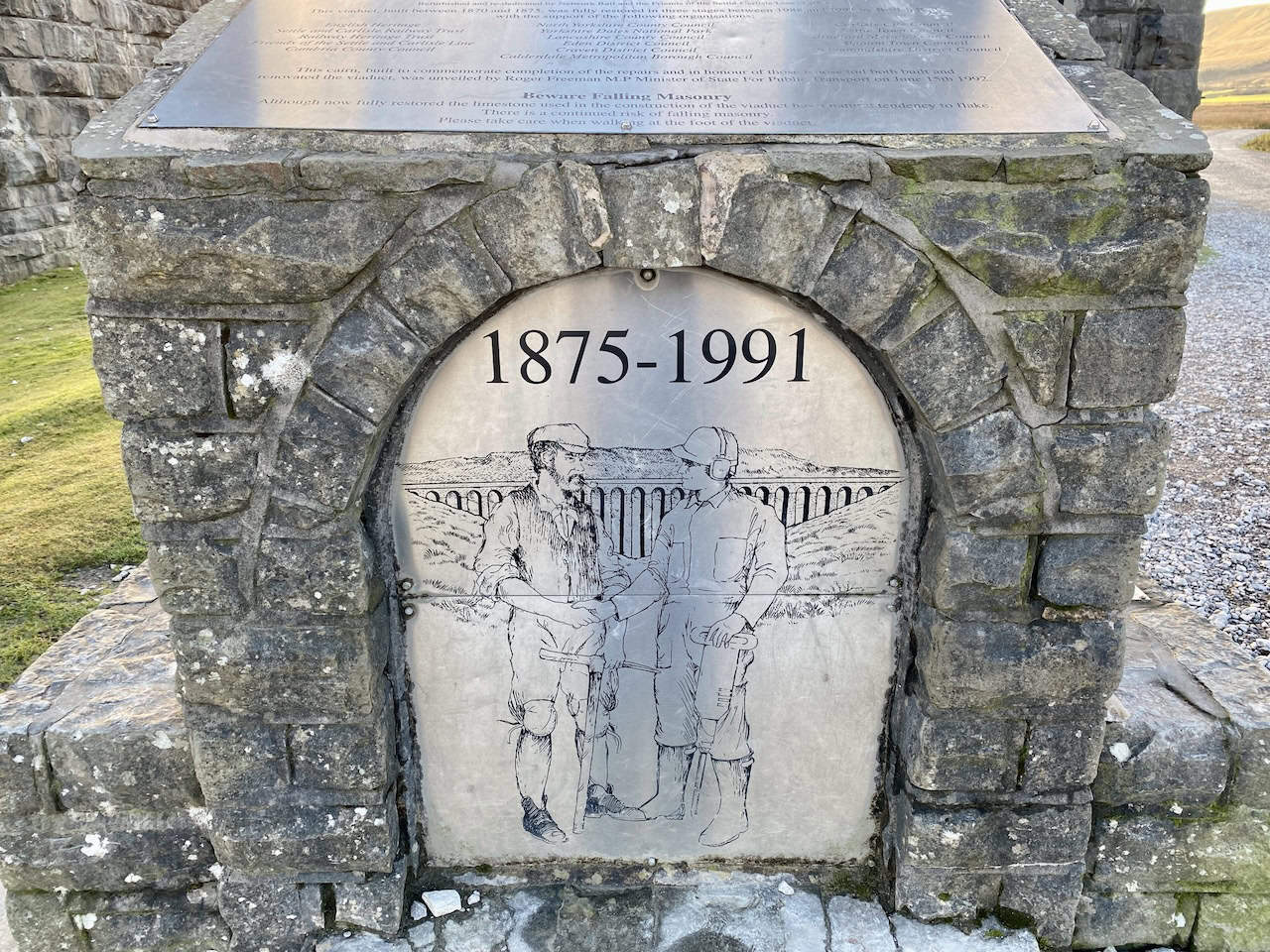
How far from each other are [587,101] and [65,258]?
761 centimetres

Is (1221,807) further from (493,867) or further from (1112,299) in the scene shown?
(493,867)

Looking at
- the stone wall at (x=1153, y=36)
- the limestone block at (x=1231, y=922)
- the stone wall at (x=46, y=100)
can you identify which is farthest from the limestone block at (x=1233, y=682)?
the stone wall at (x=1153, y=36)

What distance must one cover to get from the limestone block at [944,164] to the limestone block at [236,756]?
2.12m

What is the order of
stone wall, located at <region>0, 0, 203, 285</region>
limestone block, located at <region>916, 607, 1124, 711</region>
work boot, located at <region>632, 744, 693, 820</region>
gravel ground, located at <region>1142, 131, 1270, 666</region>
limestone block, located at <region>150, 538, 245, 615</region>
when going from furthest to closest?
stone wall, located at <region>0, 0, 203, 285</region>, gravel ground, located at <region>1142, 131, 1270, 666</region>, work boot, located at <region>632, 744, 693, 820</region>, limestone block, located at <region>916, 607, 1124, 711</region>, limestone block, located at <region>150, 538, 245, 615</region>

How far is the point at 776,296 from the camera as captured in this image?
7.73ft

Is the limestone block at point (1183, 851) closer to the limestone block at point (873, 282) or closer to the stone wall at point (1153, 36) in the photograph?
the limestone block at point (873, 282)

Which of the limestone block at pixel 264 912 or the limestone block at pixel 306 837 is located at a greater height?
the limestone block at pixel 306 837

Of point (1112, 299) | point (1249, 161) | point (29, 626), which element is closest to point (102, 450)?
point (29, 626)

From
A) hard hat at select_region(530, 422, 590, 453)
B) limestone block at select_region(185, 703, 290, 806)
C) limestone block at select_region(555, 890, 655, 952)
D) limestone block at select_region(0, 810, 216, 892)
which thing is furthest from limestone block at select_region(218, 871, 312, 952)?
hard hat at select_region(530, 422, 590, 453)

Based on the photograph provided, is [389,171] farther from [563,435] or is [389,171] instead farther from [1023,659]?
[1023,659]

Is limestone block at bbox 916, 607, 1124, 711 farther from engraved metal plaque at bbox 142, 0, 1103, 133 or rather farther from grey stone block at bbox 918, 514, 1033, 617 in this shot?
engraved metal plaque at bbox 142, 0, 1103, 133

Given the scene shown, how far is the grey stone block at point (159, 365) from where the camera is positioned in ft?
7.21

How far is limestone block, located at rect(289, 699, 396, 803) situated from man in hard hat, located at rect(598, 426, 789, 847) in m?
0.72

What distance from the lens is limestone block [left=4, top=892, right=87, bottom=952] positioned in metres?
2.71
